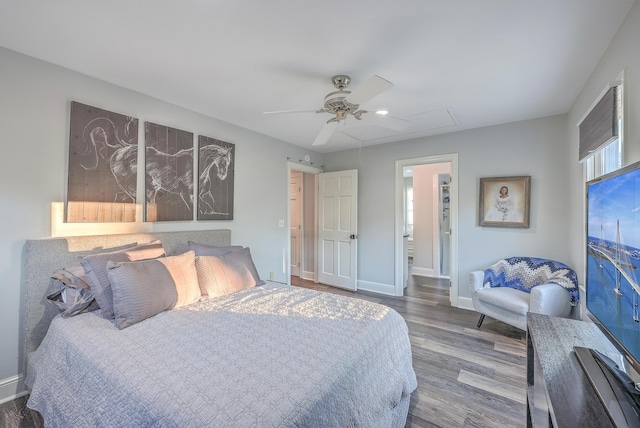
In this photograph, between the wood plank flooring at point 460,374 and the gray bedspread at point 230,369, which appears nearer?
the gray bedspread at point 230,369

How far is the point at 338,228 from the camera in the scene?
4762mm

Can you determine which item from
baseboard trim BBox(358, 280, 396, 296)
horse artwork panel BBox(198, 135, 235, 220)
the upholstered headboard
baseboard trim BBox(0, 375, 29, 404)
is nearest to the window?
baseboard trim BBox(358, 280, 396, 296)

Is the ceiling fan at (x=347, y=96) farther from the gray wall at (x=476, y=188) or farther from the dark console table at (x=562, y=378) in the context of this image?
the gray wall at (x=476, y=188)

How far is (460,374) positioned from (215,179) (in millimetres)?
3101

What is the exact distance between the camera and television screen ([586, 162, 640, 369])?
1.00 m

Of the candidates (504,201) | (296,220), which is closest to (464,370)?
(504,201)

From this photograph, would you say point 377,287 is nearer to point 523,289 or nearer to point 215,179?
point 523,289

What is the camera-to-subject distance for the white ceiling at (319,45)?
4.99 feet

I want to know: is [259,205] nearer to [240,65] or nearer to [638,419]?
[240,65]

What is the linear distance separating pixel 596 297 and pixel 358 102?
1819 millimetres

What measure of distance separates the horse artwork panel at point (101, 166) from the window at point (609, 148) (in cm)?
360

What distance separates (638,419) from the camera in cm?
85

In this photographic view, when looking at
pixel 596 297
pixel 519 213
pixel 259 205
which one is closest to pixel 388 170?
pixel 519 213

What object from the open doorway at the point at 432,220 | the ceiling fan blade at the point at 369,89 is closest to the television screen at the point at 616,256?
the ceiling fan blade at the point at 369,89
